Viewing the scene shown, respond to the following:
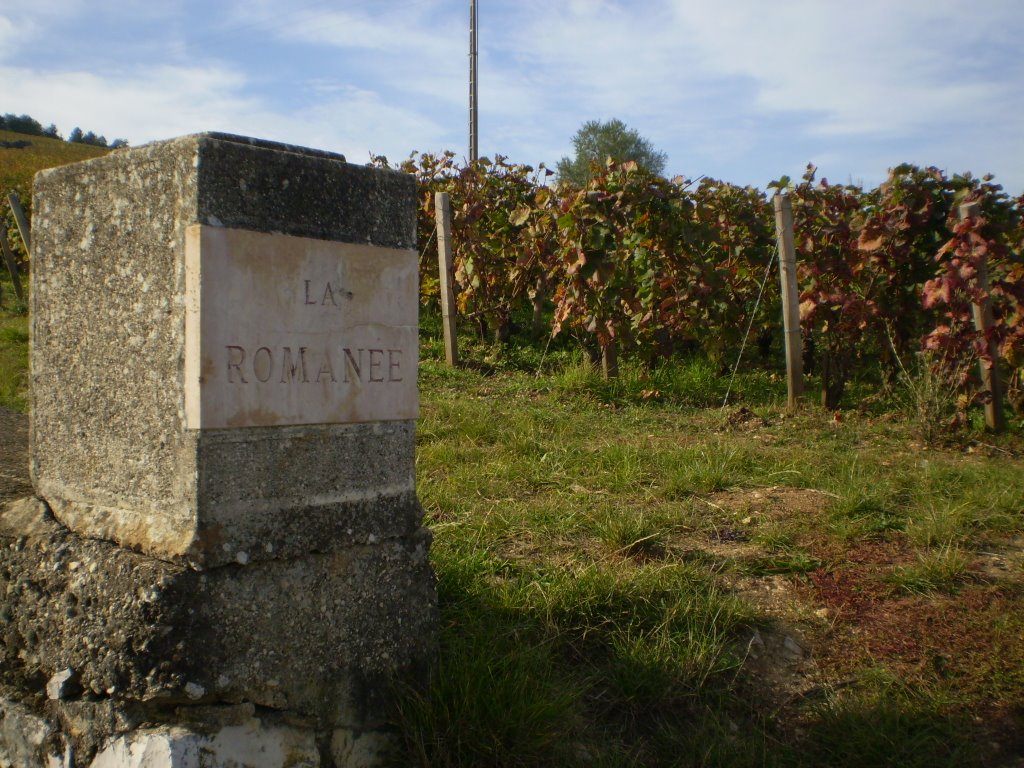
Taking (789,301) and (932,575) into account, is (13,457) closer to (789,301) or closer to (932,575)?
(932,575)

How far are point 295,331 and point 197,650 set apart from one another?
72cm

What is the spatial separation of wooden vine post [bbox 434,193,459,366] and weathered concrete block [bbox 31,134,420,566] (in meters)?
5.05

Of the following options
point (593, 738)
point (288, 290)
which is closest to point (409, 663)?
point (593, 738)

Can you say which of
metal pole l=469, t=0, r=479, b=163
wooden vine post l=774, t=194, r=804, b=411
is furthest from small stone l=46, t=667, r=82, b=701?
metal pole l=469, t=0, r=479, b=163

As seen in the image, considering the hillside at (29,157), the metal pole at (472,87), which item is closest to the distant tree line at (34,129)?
the hillside at (29,157)

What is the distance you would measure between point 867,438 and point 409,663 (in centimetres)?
359

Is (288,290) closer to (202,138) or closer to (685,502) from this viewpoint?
(202,138)

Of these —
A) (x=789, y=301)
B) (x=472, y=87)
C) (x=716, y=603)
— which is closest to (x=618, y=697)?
(x=716, y=603)

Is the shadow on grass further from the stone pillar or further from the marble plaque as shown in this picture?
the marble plaque

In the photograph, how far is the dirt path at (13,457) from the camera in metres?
2.64

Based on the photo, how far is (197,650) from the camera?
1980 mm

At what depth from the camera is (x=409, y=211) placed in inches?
92.0

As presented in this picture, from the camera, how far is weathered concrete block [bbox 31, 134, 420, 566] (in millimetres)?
1971

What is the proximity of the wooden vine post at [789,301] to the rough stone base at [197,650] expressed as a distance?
4083mm
